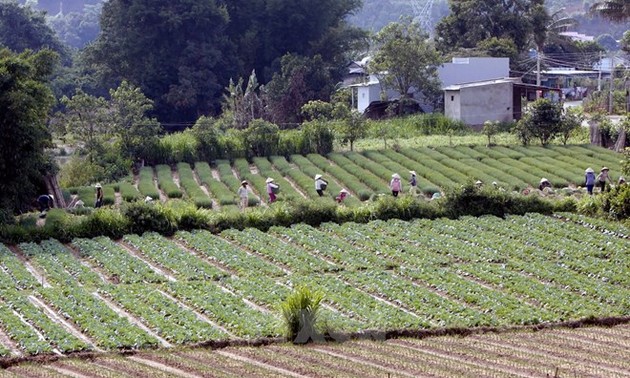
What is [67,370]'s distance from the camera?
19125 millimetres

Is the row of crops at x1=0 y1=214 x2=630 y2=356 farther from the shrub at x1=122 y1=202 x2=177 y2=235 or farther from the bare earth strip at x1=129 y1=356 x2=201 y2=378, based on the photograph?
the bare earth strip at x1=129 y1=356 x2=201 y2=378

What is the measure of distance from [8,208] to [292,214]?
9346 millimetres

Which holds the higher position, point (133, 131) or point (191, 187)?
point (133, 131)

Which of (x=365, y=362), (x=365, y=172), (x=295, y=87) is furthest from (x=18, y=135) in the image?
(x=295, y=87)

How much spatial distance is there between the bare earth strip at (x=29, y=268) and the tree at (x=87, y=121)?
1961cm

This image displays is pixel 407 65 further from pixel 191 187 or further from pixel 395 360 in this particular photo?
pixel 395 360

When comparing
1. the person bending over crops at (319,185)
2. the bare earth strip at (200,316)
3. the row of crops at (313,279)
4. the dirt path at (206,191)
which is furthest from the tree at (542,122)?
the bare earth strip at (200,316)

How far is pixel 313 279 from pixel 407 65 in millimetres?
38664

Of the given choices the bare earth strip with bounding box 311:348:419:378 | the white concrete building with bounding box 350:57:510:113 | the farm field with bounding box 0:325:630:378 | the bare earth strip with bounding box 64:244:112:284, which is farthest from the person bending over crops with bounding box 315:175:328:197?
the white concrete building with bounding box 350:57:510:113

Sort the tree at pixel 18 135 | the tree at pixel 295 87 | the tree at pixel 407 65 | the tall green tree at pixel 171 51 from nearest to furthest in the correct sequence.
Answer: the tree at pixel 18 135, the tree at pixel 407 65, the tree at pixel 295 87, the tall green tree at pixel 171 51

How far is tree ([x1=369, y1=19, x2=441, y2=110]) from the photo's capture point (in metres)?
62.8

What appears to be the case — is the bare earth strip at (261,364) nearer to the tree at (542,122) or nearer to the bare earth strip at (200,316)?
the bare earth strip at (200,316)

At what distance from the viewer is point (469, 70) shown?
218ft

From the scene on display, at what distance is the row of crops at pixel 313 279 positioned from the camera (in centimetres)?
2228
